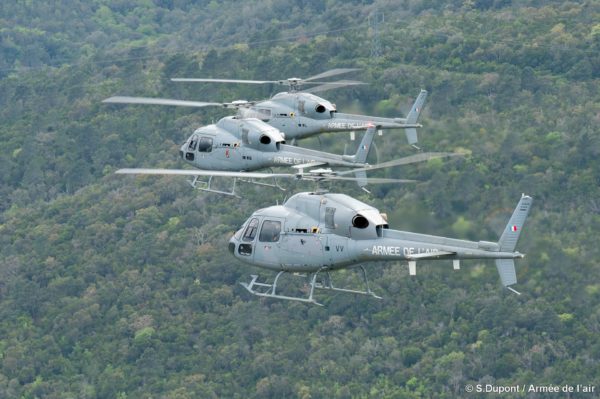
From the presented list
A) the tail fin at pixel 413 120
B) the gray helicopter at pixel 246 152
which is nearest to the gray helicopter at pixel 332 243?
the gray helicopter at pixel 246 152

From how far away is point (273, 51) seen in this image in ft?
470

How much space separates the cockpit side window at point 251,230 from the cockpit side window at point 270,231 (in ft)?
1.08

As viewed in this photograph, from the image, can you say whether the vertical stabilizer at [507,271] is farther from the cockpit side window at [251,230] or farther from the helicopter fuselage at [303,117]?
the helicopter fuselage at [303,117]

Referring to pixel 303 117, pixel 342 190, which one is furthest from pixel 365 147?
pixel 342 190

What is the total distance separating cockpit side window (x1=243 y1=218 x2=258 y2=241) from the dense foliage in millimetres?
6107

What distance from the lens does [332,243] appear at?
59656 mm

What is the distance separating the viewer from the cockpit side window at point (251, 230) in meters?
61.9

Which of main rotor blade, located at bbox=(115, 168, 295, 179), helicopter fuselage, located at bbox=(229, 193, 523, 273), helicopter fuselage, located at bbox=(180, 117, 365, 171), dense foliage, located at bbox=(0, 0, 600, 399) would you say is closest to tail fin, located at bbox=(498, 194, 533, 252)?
helicopter fuselage, located at bbox=(229, 193, 523, 273)

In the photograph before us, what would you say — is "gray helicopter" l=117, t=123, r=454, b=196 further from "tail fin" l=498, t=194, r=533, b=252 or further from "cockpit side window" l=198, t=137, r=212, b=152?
"tail fin" l=498, t=194, r=533, b=252

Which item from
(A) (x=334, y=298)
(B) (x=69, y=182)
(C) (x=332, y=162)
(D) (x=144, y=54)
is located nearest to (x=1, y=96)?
(D) (x=144, y=54)

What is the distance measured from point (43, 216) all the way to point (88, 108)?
18.8 meters

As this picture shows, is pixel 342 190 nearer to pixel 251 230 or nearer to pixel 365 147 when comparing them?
pixel 365 147

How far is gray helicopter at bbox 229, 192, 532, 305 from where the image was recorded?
56844 mm

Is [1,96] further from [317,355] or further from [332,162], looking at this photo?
[332,162]
